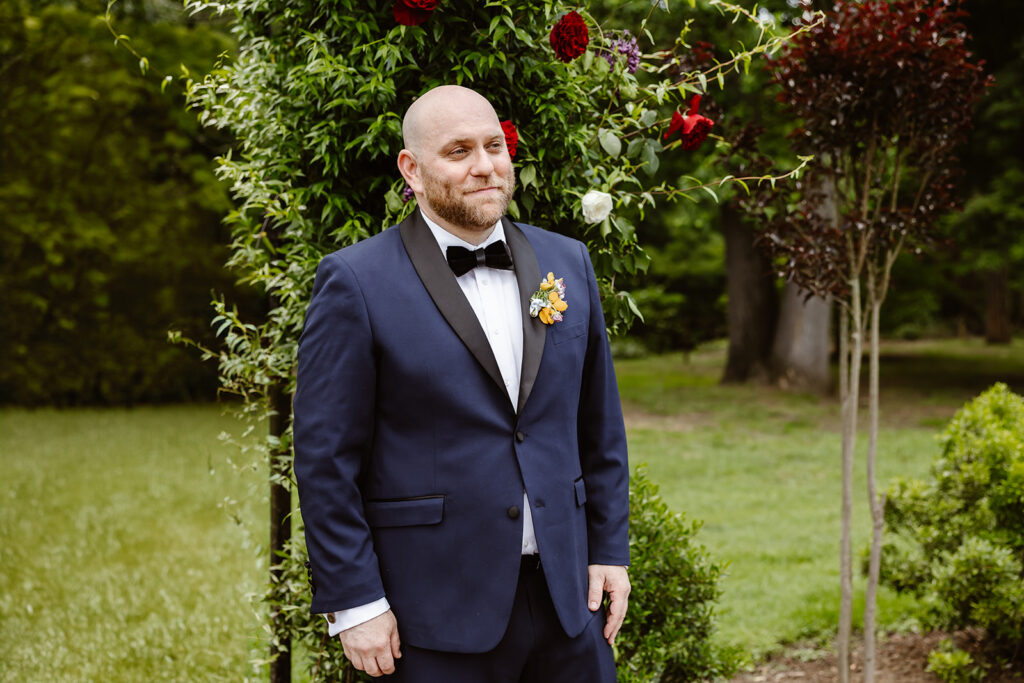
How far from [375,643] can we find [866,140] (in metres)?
3.00

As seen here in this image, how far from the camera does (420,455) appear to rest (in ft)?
6.86

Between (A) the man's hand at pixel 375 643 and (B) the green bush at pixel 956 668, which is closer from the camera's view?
(A) the man's hand at pixel 375 643

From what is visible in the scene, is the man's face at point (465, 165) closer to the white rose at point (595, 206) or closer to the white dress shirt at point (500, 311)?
the white dress shirt at point (500, 311)

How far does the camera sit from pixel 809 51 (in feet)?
12.3

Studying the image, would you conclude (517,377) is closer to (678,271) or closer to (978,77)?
(978,77)

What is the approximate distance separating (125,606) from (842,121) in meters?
5.06

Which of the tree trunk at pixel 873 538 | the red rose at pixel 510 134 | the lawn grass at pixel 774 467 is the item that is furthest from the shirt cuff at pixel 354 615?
the lawn grass at pixel 774 467

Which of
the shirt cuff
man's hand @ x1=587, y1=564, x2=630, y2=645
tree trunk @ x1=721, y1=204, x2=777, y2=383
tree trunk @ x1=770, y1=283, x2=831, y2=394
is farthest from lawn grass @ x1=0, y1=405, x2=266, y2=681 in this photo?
tree trunk @ x1=770, y1=283, x2=831, y2=394

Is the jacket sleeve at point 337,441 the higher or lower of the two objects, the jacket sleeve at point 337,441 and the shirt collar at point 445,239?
the lower

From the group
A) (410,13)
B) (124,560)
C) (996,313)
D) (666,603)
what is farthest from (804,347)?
(996,313)

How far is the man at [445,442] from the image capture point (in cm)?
203

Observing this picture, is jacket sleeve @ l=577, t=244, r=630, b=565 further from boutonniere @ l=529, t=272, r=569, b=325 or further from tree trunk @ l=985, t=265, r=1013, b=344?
tree trunk @ l=985, t=265, r=1013, b=344

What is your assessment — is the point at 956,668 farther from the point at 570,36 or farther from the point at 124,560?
the point at 124,560

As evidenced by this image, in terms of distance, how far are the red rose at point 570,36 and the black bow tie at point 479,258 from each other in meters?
0.73
